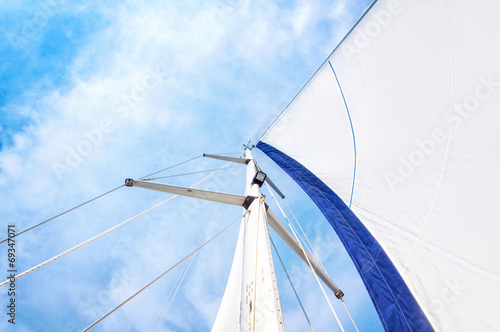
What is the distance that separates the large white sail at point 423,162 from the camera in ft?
4.93

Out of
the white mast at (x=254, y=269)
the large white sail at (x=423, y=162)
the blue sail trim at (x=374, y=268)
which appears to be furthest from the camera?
the blue sail trim at (x=374, y=268)

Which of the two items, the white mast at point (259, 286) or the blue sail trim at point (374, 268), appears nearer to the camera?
the white mast at point (259, 286)

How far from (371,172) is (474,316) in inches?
62.6

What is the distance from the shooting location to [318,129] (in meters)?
4.51

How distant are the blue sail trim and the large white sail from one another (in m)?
0.01

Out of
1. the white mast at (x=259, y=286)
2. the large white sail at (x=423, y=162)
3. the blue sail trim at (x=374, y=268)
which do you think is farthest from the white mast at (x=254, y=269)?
the large white sail at (x=423, y=162)

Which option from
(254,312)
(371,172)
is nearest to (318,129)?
(371,172)

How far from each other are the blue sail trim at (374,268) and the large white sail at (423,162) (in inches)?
0.6

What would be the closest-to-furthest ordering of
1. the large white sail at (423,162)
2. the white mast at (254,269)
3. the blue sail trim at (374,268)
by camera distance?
the large white sail at (423,162), the white mast at (254,269), the blue sail trim at (374,268)

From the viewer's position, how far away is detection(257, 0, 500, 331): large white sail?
1504 millimetres

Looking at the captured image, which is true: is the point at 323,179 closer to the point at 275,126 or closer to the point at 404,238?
the point at 404,238

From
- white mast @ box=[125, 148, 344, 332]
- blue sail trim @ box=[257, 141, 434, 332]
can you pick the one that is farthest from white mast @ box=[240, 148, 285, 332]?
blue sail trim @ box=[257, 141, 434, 332]

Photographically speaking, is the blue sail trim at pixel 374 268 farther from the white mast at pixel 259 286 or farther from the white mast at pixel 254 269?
the white mast at pixel 259 286

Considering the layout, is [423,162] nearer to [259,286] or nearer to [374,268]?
[374,268]
